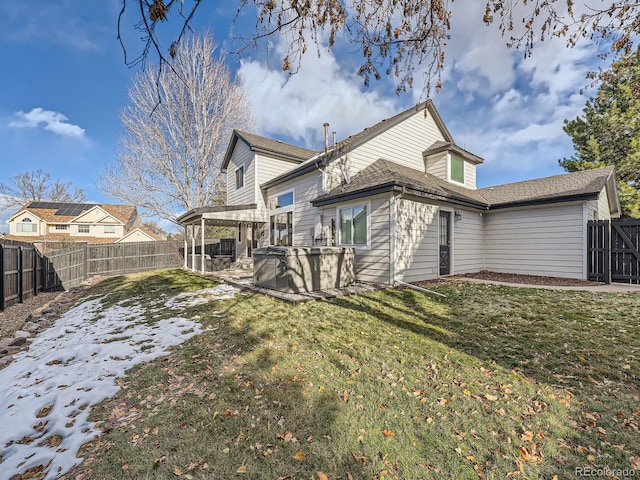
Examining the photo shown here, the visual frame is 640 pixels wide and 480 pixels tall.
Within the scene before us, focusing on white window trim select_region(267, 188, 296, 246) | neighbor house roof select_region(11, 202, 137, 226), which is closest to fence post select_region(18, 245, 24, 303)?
white window trim select_region(267, 188, 296, 246)

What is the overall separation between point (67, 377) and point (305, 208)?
8184 mm

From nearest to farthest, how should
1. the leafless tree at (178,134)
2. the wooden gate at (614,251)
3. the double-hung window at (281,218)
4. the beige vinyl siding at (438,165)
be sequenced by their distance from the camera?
1. the wooden gate at (614,251)
2. the double-hung window at (281,218)
3. the beige vinyl siding at (438,165)
4. the leafless tree at (178,134)

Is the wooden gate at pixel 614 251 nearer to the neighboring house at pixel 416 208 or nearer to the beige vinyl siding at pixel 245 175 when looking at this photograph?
the neighboring house at pixel 416 208

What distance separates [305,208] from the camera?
1066 centimetres

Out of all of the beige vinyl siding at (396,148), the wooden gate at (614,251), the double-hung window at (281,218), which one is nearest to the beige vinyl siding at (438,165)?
the beige vinyl siding at (396,148)

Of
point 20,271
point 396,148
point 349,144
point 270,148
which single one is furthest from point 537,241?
point 20,271

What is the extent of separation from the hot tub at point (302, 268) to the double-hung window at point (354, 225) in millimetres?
680

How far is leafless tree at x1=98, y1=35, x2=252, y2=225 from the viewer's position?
1670cm

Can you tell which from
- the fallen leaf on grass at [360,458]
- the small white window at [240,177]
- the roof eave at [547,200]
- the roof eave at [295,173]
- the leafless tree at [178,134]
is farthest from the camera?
the leafless tree at [178,134]

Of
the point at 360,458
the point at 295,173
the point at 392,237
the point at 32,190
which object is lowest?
the point at 360,458

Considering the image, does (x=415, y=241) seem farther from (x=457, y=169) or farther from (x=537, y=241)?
(x=457, y=169)

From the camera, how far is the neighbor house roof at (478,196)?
816cm

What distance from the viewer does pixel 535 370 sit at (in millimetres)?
3297

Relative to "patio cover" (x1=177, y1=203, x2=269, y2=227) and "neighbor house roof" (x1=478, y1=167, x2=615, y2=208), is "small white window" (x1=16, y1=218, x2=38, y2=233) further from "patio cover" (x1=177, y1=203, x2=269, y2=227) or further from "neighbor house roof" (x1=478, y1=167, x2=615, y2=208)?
"neighbor house roof" (x1=478, y1=167, x2=615, y2=208)
